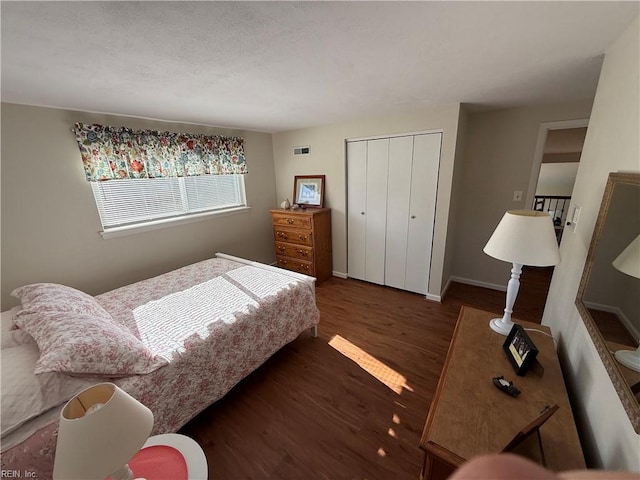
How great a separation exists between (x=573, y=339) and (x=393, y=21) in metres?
1.58

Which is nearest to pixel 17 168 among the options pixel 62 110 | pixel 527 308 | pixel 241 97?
pixel 62 110

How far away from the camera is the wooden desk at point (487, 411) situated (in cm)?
77

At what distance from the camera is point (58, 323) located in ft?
3.92

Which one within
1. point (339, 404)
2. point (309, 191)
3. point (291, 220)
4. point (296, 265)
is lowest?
point (339, 404)

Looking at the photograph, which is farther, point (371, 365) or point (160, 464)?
point (371, 365)

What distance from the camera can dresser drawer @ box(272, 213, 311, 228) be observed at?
122 inches

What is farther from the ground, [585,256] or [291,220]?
[585,256]

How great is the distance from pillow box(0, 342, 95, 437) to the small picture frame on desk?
1.88 m

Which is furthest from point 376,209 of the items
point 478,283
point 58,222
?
point 58,222

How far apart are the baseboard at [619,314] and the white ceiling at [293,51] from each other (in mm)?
1108

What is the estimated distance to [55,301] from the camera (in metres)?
1.38

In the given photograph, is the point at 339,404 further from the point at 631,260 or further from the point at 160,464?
the point at 631,260

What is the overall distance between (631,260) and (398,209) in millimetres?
2143

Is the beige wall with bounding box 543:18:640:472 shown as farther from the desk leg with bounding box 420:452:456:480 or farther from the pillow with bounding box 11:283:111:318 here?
the pillow with bounding box 11:283:111:318
